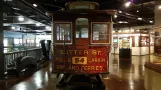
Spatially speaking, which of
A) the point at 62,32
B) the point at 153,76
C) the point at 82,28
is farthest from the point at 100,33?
the point at 153,76

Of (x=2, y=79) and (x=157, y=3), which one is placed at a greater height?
(x=157, y=3)

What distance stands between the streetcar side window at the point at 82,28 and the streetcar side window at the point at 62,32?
0.30m

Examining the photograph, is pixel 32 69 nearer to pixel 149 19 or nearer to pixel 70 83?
pixel 70 83

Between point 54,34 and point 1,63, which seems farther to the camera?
point 1,63

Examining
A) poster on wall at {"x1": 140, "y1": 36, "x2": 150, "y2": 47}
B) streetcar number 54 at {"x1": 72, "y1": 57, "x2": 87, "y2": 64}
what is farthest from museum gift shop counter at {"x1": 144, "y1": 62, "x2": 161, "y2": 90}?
poster on wall at {"x1": 140, "y1": 36, "x2": 150, "y2": 47}

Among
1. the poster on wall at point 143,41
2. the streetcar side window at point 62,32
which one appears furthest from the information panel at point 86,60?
the poster on wall at point 143,41

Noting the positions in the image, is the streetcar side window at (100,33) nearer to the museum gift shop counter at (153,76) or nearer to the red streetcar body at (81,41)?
the red streetcar body at (81,41)

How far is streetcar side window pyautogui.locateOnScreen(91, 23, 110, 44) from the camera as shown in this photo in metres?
6.61

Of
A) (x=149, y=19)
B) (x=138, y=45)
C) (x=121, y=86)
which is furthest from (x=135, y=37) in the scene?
(x=121, y=86)

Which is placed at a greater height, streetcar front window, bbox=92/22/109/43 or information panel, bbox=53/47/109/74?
streetcar front window, bbox=92/22/109/43

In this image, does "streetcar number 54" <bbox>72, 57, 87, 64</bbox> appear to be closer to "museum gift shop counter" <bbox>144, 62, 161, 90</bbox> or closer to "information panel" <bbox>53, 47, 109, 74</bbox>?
"information panel" <bbox>53, 47, 109, 74</bbox>

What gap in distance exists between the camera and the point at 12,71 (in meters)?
8.77

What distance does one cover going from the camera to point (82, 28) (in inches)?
268

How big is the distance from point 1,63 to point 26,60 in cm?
205
